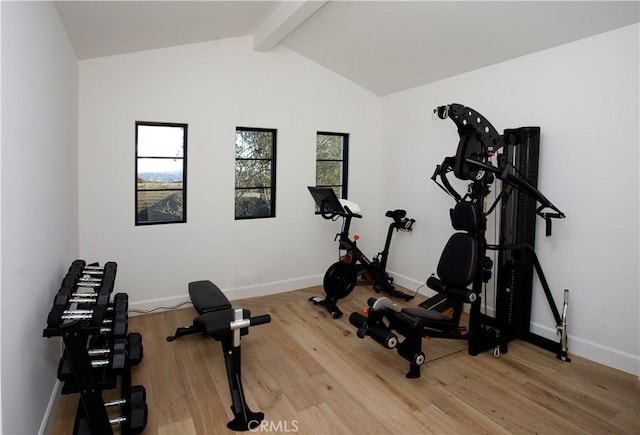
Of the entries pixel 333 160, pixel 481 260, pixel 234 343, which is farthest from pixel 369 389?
pixel 333 160

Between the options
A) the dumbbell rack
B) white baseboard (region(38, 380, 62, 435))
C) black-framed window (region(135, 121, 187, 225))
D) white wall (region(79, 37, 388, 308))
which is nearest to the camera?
the dumbbell rack

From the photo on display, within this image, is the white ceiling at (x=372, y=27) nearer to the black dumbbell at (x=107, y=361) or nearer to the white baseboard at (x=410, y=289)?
the black dumbbell at (x=107, y=361)

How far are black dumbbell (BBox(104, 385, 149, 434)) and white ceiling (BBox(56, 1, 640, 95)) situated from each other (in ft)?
7.52

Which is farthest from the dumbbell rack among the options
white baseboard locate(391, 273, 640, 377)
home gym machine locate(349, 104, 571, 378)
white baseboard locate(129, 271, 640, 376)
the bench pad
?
white baseboard locate(391, 273, 640, 377)

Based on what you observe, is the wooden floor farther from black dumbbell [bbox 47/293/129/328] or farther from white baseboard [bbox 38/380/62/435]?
black dumbbell [bbox 47/293/129/328]

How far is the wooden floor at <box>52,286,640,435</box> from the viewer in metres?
2.27

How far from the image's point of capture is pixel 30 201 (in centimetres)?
186

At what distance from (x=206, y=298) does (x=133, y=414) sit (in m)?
1.20

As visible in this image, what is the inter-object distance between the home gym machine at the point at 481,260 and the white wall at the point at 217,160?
1.71m

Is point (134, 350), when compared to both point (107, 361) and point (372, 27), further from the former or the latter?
point (372, 27)

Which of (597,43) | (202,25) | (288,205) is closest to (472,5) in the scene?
(597,43)

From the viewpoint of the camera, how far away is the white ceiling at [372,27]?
2734 millimetres

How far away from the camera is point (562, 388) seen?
2660 mm

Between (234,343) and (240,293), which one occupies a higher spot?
(234,343)
